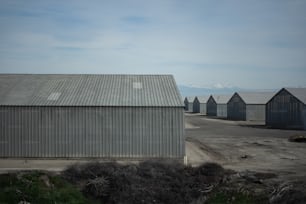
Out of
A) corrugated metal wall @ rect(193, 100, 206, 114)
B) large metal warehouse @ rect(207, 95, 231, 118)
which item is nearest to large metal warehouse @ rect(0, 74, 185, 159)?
large metal warehouse @ rect(207, 95, 231, 118)

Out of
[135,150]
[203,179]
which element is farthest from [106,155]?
[203,179]

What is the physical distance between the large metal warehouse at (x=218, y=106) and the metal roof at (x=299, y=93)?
3749 cm

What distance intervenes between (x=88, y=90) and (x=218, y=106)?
235 ft

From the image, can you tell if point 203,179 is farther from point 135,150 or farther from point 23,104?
point 23,104

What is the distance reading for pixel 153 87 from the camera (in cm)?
3014

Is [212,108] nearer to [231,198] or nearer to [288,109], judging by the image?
[288,109]

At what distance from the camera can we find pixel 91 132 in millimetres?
26859

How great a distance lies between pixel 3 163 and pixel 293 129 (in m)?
43.8

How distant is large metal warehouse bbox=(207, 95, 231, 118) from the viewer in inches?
3802

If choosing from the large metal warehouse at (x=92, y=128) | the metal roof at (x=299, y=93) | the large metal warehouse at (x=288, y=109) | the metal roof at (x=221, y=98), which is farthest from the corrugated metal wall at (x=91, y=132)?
the metal roof at (x=221, y=98)

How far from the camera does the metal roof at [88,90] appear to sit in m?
27.5

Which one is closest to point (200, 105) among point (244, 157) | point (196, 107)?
point (196, 107)

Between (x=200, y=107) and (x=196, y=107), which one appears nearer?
(x=200, y=107)

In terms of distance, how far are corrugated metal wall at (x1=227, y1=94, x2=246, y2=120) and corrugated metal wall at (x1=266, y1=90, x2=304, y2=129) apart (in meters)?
18.1
